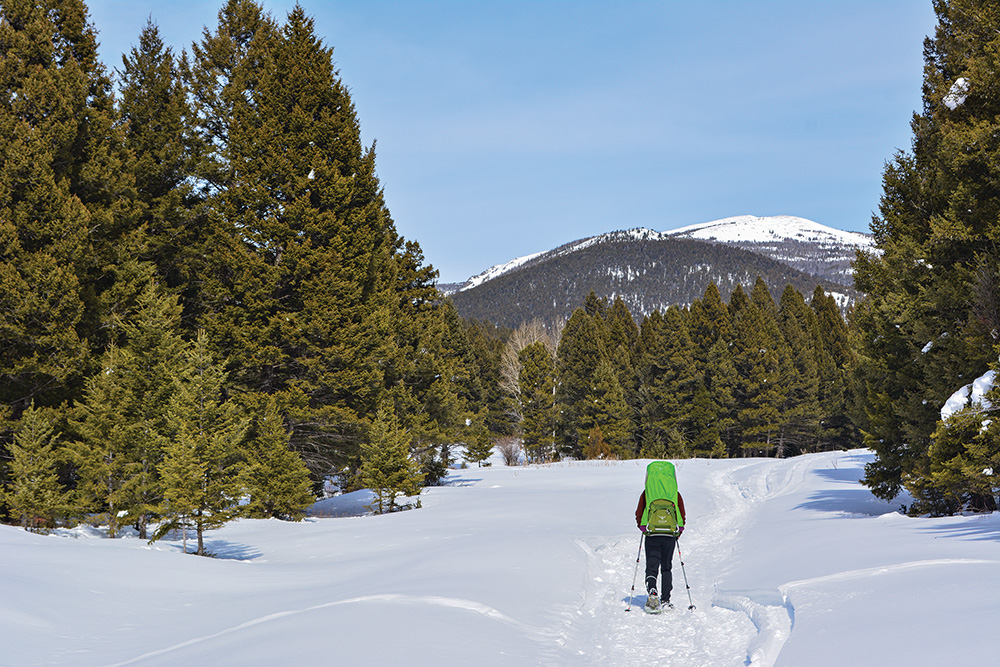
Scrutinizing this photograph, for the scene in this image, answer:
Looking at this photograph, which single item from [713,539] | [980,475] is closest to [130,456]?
[713,539]

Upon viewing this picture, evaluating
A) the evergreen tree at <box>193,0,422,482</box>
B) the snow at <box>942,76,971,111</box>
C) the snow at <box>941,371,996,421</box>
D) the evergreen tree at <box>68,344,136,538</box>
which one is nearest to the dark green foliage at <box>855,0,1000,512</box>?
the snow at <box>942,76,971,111</box>

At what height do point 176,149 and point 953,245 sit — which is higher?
point 176,149

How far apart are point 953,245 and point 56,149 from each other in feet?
67.5

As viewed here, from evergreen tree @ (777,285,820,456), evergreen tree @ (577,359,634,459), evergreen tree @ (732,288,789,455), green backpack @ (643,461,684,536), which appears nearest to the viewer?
green backpack @ (643,461,684,536)

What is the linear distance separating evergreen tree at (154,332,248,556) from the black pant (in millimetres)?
7551

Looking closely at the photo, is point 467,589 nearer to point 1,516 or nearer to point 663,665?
point 663,665

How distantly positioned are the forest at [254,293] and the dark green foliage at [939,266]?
6cm

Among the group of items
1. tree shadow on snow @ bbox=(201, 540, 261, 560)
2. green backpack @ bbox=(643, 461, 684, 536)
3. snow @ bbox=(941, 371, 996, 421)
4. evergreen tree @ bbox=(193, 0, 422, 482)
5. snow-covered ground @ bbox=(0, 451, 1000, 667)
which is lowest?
tree shadow on snow @ bbox=(201, 540, 261, 560)

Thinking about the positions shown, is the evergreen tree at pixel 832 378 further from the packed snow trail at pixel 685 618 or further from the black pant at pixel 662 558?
the black pant at pixel 662 558

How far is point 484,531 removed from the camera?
44.9ft

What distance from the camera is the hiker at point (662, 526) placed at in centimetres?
825

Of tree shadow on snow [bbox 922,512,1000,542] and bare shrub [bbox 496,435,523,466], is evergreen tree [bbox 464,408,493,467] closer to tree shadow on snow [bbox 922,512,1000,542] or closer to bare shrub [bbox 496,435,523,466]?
bare shrub [bbox 496,435,523,466]

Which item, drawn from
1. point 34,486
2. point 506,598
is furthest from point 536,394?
point 506,598

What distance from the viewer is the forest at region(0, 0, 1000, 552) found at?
1216 cm
